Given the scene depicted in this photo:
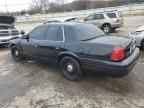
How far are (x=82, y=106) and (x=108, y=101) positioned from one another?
1.97ft

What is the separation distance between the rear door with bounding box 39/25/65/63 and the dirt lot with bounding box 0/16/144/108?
0.62 m

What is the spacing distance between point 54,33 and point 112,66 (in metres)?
2.13

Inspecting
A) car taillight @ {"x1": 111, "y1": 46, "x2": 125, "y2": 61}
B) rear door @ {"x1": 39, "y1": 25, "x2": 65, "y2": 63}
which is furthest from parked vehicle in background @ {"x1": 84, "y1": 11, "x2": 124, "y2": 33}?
car taillight @ {"x1": 111, "y1": 46, "x2": 125, "y2": 61}

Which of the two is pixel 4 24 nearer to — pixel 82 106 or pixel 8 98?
pixel 8 98

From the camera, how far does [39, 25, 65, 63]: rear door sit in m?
4.85

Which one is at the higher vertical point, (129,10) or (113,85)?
(129,10)

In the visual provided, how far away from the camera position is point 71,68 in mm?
4723

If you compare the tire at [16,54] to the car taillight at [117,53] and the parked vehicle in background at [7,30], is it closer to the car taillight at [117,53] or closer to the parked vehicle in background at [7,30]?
the parked vehicle in background at [7,30]

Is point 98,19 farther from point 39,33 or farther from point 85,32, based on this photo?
point 85,32

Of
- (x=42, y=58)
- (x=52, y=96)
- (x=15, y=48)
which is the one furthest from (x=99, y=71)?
(x=15, y=48)

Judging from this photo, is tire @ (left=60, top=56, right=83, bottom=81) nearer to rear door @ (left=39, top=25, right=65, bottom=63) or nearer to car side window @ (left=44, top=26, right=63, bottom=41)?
rear door @ (left=39, top=25, right=65, bottom=63)

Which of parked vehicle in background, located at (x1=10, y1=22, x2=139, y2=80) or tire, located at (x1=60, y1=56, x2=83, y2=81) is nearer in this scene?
parked vehicle in background, located at (x1=10, y1=22, x2=139, y2=80)

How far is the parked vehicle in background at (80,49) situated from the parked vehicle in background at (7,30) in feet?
12.9

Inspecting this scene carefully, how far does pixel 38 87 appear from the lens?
451cm
